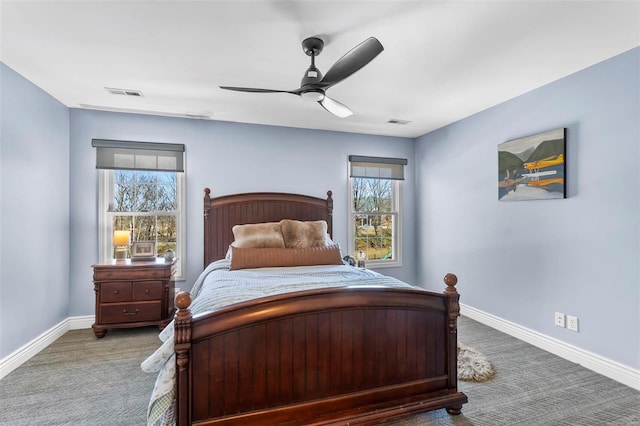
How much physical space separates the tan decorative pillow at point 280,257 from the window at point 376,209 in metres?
1.23

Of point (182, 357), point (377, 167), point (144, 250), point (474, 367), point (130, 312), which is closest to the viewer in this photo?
point (182, 357)

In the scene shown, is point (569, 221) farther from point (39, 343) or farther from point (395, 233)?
point (39, 343)

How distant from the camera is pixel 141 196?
382 cm

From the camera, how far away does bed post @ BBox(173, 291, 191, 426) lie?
1587 millimetres

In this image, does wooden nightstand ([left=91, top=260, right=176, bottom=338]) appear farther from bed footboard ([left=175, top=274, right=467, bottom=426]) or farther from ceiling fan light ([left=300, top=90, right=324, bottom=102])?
ceiling fan light ([left=300, top=90, right=324, bottom=102])

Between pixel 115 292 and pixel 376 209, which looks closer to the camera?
pixel 115 292

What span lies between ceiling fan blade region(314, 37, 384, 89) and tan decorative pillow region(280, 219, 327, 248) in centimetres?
183

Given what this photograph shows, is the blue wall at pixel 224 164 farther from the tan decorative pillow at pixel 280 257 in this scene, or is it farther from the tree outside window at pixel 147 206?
the tan decorative pillow at pixel 280 257

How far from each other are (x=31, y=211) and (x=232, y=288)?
2.18 meters

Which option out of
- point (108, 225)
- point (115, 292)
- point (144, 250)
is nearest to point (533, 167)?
point (144, 250)

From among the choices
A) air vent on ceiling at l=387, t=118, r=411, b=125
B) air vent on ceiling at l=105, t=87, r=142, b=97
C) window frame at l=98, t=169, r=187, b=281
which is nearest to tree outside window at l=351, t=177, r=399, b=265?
air vent on ceiling at l=387, t=118, r=411, b=125

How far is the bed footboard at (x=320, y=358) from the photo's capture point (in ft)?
5.41

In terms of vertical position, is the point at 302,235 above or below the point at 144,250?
above

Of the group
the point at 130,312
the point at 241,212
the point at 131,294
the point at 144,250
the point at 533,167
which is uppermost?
the point at 533,167
